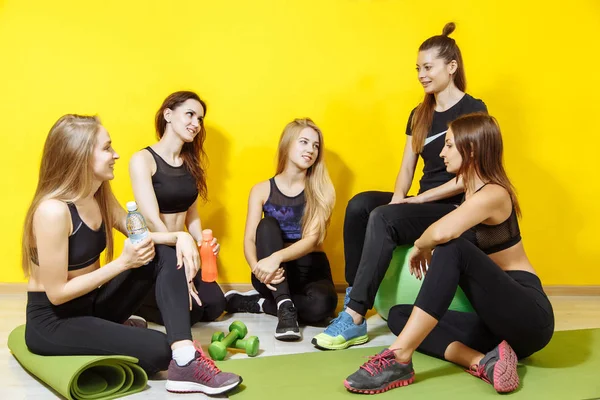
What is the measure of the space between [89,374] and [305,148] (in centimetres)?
147

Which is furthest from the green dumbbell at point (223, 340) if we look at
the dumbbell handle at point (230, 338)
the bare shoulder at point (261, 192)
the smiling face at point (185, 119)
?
the smiling face at point (185, 119)

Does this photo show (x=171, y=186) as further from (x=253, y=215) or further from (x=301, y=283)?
(x=301, y=283)

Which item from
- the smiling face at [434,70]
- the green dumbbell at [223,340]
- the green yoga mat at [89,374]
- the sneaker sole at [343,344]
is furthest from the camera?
the smiling face at [434,70]

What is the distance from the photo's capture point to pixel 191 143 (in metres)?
3.32

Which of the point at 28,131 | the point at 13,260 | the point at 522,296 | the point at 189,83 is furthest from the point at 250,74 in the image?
the point at 522,296

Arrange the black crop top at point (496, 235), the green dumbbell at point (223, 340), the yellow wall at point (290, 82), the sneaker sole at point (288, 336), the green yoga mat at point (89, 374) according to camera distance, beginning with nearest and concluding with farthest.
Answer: the green yoga mat at point (89, 374)
the black crop top at point (496, 235)
the green dumbbell at point (223, 340)
the sneaker sole at point (288, 336)
the yellow wall at point (290, 82)

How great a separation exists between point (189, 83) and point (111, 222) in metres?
1.23

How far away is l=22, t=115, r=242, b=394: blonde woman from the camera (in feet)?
7.68

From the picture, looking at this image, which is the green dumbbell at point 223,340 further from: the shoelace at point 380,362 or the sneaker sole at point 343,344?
the shoelace at point 380,362

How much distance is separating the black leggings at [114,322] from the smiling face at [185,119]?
0.82 metres

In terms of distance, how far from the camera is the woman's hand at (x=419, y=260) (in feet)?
8.98

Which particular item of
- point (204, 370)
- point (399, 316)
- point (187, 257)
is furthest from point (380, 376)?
point (187, 257)

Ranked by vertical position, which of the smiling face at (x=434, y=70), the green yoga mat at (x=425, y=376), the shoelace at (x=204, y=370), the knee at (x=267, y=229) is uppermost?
the smiling face at (x=434, y=70)

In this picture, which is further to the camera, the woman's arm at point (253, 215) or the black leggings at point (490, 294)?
the woman's arm at point (253, 215)
